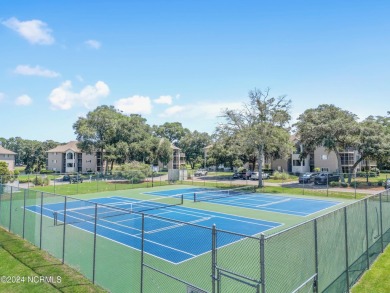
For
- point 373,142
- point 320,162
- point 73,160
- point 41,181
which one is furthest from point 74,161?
point 373,142

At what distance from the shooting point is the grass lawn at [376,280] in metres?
8.34

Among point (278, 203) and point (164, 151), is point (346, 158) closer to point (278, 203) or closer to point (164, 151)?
point (278, 203)

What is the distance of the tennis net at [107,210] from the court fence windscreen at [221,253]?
66cm

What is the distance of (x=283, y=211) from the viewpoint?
22.5m

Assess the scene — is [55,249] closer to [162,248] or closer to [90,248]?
[90,248]

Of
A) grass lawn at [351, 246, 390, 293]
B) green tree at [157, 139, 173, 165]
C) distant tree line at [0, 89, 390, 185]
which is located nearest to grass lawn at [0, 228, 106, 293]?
grass lawn at [351, 246, 390, 293]

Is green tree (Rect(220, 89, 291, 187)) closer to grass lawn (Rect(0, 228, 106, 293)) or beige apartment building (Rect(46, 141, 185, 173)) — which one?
grass lawn (Rect(0, 228, 106, 293))

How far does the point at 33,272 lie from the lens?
9.74 meters

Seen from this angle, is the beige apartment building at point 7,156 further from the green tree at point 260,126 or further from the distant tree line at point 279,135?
the green tree at point 260,126

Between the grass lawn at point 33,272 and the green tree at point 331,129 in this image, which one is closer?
the grass lawn at point 33,272

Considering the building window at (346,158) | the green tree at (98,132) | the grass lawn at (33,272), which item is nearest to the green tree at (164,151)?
the green tree at (98,132)

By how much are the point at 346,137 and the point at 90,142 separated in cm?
4597

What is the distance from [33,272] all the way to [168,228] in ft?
25.9

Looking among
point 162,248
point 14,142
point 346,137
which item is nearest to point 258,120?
point 346,137
